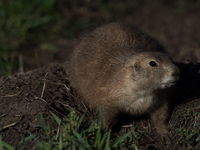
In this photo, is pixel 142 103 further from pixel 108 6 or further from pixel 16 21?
pixel 108 6

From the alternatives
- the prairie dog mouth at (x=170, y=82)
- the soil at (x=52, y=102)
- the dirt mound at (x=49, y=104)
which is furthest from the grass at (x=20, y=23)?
the prairie dog mouth at (x=170, y=82)

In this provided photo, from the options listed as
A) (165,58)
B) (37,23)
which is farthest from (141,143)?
(37,23)

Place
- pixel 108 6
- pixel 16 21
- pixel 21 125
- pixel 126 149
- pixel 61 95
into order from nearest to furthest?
1. pixel 126 149
2. pixel 21 125
3. pixel 61 95
4. pixel 16 21
5. pixel 108 6

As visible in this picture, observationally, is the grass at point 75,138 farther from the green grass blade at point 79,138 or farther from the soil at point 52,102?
the soil at point 52,102

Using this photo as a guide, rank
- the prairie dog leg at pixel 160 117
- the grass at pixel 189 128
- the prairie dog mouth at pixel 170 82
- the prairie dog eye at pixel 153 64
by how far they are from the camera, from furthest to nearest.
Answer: the prairie dog leg at pixel 160 117
the grass at pixel 189 128
the prairie dog eye at pixel 153 64
the prairie dog mouth at pixel 170 82

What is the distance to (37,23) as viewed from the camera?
9133 millimetres

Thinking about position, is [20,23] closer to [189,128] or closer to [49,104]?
[49,104]

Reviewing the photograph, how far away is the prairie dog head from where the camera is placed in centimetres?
Result: 396

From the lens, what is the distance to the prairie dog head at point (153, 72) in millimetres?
3958

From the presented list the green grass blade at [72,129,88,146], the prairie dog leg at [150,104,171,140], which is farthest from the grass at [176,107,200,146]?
the green grass blade at [72,129,88,146]

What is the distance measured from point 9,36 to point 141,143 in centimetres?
643

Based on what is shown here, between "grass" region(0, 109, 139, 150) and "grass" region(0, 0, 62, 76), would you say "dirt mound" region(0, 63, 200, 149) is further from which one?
"grass" region(0, 0, 62, 76)

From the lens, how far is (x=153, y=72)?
13.3ft

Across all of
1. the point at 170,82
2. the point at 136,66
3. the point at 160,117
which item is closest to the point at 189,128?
the point at 160,117
